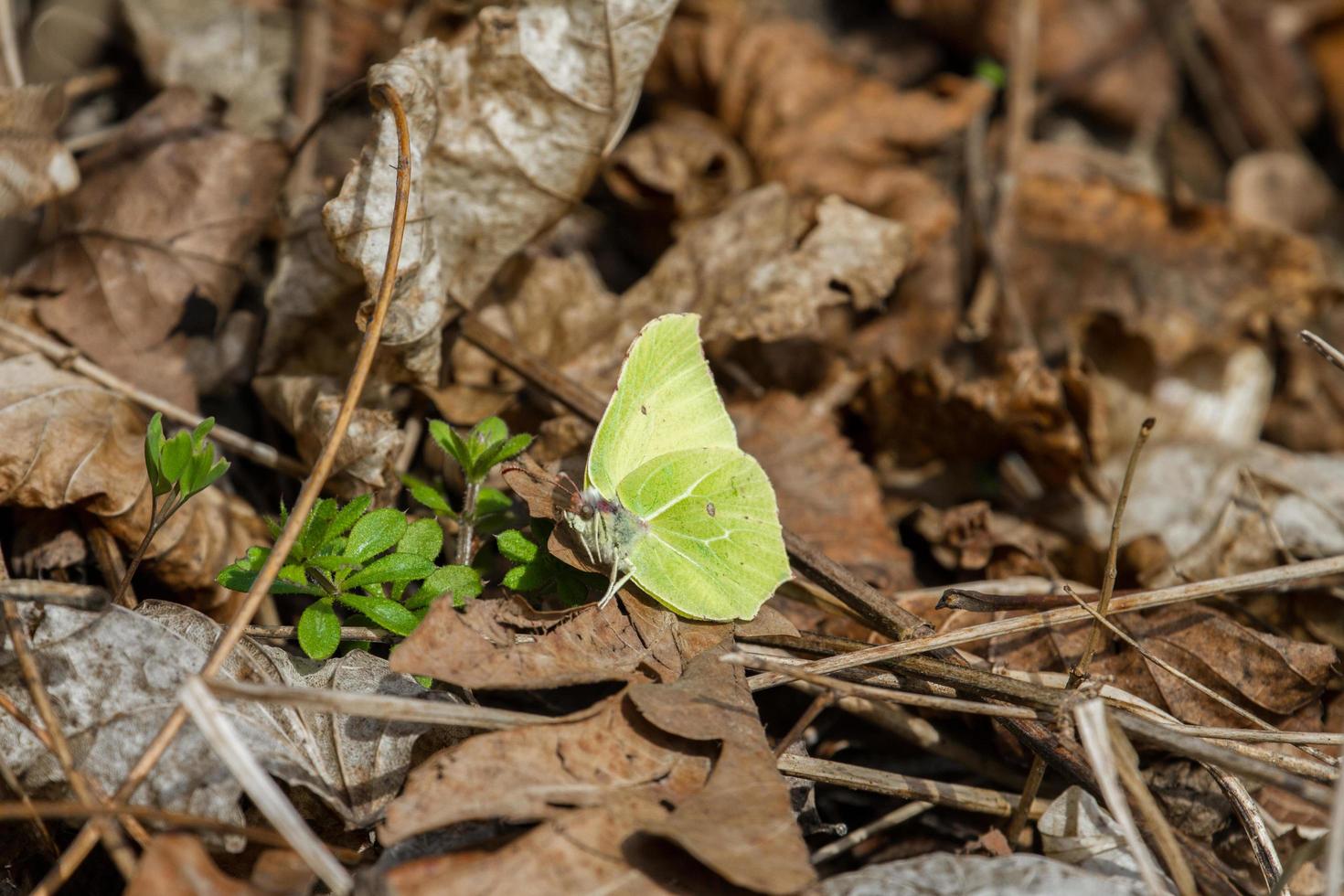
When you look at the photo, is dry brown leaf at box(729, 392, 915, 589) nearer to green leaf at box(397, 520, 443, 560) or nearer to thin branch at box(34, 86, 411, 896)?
green leaf at box(397, 520, 443, 560)

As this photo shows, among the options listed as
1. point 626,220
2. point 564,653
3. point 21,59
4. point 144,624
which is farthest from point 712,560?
point 21,59

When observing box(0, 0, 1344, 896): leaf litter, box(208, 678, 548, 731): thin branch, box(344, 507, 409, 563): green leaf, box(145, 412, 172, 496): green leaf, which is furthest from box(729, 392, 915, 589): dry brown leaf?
box(145, 412, 172, 496): green leaf

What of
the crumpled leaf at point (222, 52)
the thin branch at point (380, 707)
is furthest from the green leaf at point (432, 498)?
the crumpled leaf at point (222, 52)

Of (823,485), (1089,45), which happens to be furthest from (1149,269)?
(823,485)

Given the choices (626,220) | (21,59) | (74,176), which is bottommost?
(626,220)

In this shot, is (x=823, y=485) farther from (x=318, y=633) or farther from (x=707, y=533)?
(x=318, y=633)

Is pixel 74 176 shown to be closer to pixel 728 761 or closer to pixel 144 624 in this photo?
pixel 144 624

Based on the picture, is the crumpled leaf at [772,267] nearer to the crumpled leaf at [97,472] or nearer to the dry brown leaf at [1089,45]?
the crumpled leaf at [97,472]
